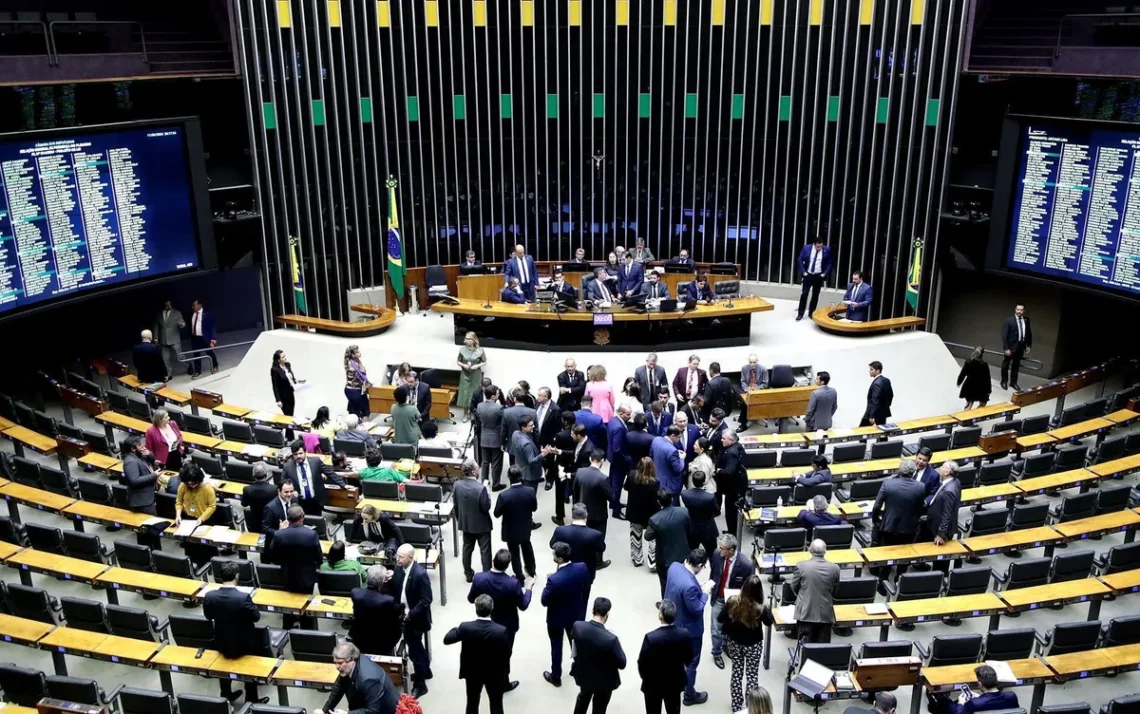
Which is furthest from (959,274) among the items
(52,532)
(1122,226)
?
(52,532)

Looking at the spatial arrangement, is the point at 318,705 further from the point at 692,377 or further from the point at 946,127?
the point at 946,127

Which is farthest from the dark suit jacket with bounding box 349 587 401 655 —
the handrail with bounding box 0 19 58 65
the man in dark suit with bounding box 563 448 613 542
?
the handrail with bounding box 0 19 58 65

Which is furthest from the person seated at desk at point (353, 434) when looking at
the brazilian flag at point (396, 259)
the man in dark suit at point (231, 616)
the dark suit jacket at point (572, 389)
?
the brazilian flag at point (396, 259)

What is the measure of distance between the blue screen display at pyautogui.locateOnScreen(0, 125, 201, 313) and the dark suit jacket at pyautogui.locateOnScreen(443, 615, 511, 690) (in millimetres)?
9007

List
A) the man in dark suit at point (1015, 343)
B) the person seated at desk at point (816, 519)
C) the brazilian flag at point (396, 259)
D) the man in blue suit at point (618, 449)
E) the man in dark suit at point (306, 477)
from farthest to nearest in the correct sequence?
the brazilian flag at point (396, 259), the man in dark suit at point (1015, 343), the man in blue suit at point (618, 449), the man in dark suit at point (306, 477), the person seated at desk at point (816, 519)

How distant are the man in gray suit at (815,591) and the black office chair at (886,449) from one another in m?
3.41

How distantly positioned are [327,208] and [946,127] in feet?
33.6

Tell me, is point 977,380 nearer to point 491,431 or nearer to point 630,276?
point 630,276

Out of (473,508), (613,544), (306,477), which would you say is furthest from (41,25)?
(613,544)

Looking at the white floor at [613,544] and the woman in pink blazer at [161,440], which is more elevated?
the woman in pink blazer at [161,440]

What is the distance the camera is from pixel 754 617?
721cm

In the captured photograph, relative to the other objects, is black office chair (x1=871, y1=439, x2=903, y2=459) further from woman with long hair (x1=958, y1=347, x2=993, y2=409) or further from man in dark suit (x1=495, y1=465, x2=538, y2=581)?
man in dark suit (x1=495, y1=465, x2=538, y2=581)

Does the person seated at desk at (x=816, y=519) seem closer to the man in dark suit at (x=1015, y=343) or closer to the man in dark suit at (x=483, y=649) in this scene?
the man in dark suit at (x=483, y=649)

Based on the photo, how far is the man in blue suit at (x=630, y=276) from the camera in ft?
50.3
